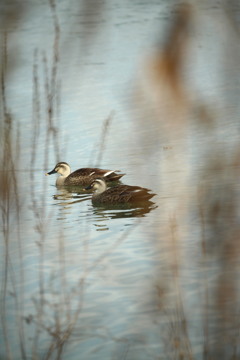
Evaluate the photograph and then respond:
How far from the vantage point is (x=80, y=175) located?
12031 mm

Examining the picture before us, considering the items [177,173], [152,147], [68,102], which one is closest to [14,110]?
[68,102]

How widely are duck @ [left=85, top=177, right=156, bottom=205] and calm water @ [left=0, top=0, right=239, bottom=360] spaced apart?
18 centimetres

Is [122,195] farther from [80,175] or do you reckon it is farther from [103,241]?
[103,241]

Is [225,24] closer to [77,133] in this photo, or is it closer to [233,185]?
[233,185]

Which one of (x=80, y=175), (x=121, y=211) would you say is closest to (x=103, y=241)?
(x=121, y=211)

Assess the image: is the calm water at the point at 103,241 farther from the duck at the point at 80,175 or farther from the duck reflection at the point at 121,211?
the duck at the point at 80,175


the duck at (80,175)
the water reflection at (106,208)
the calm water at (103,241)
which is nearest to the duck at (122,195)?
the water reflection at (106,208)

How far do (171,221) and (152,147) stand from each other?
280 mm

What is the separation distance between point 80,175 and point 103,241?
4.44m

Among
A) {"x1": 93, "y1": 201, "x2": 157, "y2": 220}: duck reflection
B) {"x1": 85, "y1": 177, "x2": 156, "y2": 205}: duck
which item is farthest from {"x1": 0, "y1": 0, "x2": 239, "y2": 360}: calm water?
{"x1": 85, "y1": 177, "x2": 156, "y2": 205}: duck

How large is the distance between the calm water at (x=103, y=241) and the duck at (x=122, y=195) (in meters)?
0.18

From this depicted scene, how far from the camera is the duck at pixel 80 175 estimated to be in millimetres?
11664

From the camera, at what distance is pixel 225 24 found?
1.60 m

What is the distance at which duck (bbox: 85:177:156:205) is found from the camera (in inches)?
378
